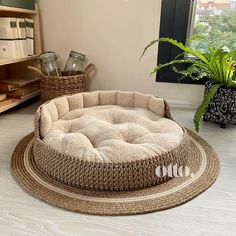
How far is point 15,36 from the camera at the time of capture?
4.48 feet

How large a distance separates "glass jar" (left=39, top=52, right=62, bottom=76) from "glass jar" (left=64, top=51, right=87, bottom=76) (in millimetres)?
77

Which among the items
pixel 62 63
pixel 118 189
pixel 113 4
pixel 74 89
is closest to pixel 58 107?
pixel 74 89

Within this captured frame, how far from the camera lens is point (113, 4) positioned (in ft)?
4.72

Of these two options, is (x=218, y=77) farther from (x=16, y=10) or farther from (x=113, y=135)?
(x=16, y=10)

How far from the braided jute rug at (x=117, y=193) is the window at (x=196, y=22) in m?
0.80

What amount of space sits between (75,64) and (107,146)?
0.82 metres

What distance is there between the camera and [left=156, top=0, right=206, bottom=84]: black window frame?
1.38 meters

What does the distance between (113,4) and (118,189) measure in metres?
1.10

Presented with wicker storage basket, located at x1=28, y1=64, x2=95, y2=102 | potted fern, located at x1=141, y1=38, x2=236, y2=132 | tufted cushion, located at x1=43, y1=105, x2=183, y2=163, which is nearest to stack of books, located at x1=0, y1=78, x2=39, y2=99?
wicker storage basket, located at x1=28, y1=64, x2=95, y2=102

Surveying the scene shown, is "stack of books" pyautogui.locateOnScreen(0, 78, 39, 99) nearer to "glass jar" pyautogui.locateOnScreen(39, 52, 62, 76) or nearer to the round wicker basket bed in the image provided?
"glass jar" pyautogui.locateOnScreen(39, 52, 62, 76)

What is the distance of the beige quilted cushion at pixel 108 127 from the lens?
29.9 inches

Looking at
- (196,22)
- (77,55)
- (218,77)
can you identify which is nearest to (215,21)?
(196,22)

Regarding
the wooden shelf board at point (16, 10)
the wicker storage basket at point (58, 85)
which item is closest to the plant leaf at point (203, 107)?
the wicker storage basket at point (58, 85)

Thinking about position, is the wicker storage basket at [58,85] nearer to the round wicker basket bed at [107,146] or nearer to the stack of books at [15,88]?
the stack of books at [15,88]
